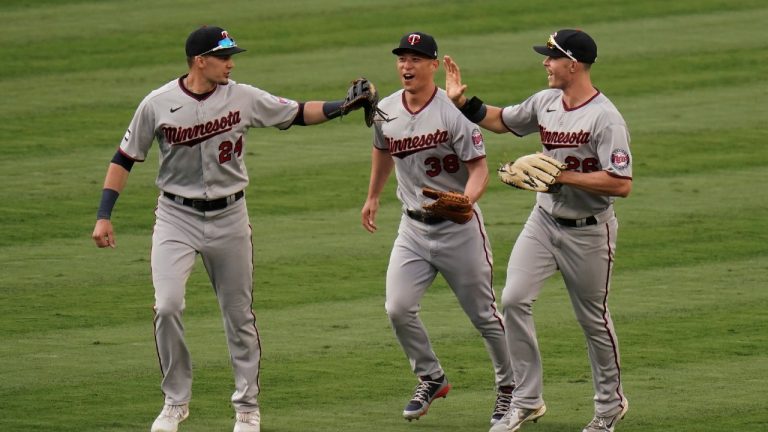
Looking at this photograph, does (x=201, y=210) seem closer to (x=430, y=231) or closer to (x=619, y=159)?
(x=430, y=231)

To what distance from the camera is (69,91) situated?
14539 mm

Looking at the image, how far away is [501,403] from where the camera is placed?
728cm

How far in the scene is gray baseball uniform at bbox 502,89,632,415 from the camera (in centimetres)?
705

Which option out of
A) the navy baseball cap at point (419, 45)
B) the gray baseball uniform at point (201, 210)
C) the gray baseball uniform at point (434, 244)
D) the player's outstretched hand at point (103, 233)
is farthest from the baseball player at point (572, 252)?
the player's outstretched hand at point (103, 233)

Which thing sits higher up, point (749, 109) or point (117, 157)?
point (117, 157)

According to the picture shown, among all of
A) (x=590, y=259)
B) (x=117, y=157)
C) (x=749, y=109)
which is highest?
(x=117, y=157)

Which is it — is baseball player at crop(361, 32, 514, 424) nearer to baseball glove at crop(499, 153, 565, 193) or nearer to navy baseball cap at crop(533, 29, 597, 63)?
baseball glove at crop(499, 153, 565, 193)

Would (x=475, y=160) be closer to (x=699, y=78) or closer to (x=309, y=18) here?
(x=699, y=78)

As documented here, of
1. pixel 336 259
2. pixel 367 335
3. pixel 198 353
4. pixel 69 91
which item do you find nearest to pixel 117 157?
pixel 198 353

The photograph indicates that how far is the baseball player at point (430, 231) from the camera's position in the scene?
7305 mm

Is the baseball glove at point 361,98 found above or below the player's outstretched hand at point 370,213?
above

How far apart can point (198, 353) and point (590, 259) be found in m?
2.55

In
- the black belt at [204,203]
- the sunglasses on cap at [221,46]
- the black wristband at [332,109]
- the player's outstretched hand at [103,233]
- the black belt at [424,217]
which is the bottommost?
the black belt at [424,217]

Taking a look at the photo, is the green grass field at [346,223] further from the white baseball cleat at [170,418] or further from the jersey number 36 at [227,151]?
the jersey number 36 at [227,151]
